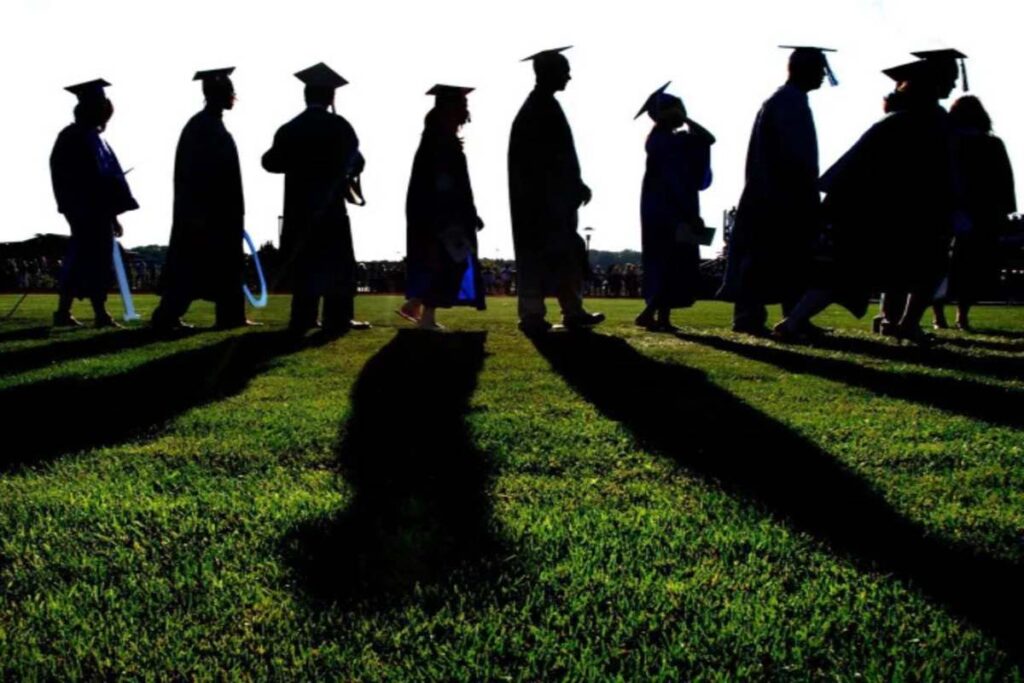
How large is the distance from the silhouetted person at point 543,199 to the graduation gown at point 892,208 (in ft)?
7.56

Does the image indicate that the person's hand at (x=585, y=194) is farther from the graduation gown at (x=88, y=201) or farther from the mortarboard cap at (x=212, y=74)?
the graduation gown at (x=88, y=201)

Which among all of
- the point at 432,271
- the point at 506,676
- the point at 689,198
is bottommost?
the point at 506,676

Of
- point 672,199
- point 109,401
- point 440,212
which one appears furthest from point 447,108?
point 109,401

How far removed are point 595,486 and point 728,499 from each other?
40 cm

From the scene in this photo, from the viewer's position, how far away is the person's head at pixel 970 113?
9016 mm

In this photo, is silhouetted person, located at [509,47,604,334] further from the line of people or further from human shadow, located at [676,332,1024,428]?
human shadow, located at [676,332,1024,428]

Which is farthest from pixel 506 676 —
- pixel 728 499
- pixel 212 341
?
pixel 212 341

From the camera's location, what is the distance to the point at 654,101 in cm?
888

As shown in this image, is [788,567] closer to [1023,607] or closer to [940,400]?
[1023,607]

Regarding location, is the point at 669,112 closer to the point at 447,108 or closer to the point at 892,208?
the point at 447,108

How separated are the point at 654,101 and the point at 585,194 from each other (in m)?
1.27

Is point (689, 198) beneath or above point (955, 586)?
above

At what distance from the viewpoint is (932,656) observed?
4.77 ft

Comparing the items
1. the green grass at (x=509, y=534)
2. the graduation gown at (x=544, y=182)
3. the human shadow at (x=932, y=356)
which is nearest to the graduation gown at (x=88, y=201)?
the graduation gown at (x=544, y=182)
